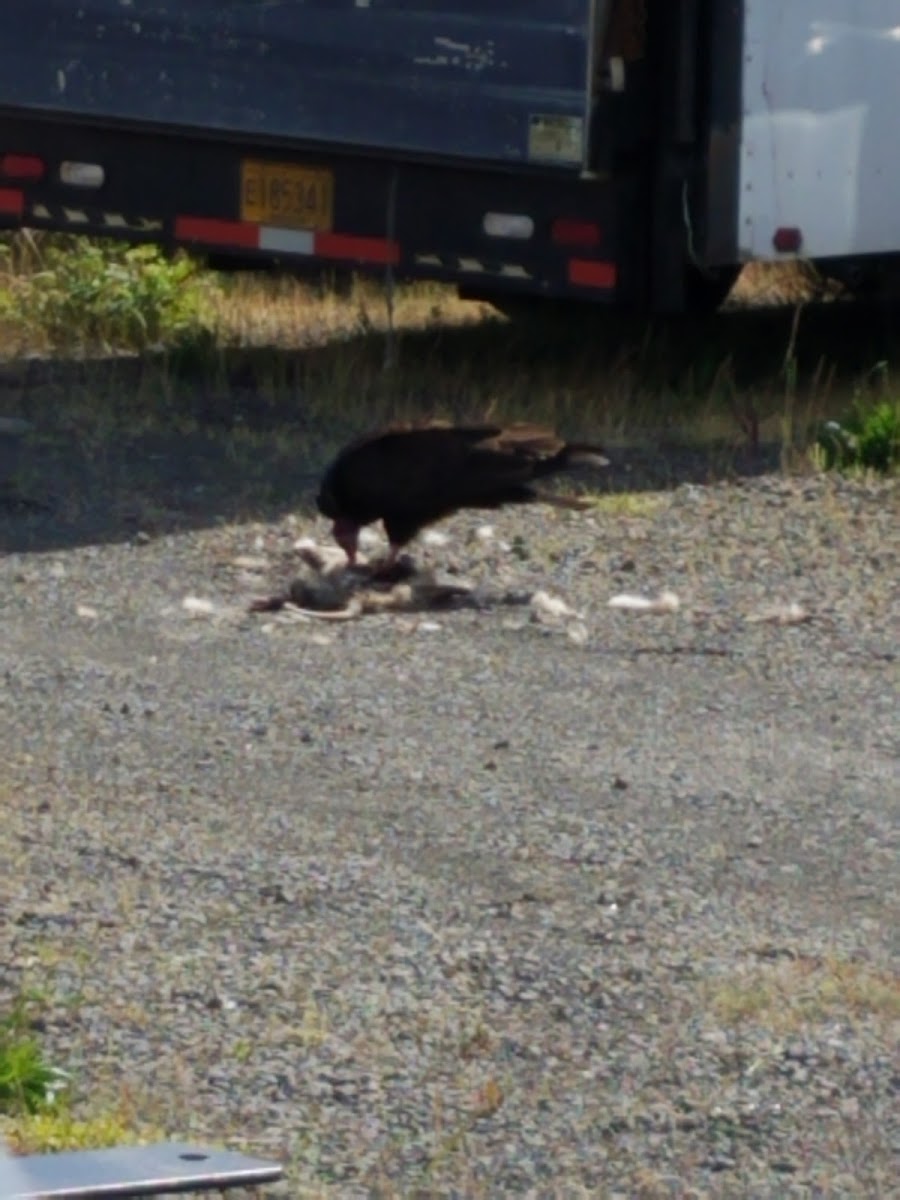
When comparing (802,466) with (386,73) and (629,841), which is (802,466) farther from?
(629,841)

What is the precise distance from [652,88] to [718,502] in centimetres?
212

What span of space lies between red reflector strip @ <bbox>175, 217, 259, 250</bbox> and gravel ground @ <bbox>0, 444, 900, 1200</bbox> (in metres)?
2.71

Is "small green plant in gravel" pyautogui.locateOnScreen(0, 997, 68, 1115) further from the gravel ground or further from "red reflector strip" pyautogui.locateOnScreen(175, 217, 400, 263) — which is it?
"red reflector strip" pyautogui.locateOnScreen(175, 217, 400, 263)

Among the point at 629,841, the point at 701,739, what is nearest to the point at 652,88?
the point at 701,739

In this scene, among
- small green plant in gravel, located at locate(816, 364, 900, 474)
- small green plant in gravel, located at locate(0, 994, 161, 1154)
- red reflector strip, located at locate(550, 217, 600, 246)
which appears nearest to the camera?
small green plant in gravel, located at locate(0, 994, 161, 1154)

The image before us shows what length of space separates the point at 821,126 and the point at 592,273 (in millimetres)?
1078

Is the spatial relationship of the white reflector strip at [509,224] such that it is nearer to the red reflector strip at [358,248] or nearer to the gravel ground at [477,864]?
the red reflector strip at [358,248]

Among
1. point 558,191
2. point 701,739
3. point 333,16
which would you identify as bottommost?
point 701,739

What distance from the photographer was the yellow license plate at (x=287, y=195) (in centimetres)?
1079

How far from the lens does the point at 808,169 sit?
10516 mm

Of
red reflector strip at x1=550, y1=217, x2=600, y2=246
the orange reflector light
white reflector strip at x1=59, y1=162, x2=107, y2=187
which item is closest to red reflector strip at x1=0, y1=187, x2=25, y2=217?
white reflector strip at x1=59, y1=162, x2=107, y2=187

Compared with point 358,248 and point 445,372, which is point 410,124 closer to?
point 358,248

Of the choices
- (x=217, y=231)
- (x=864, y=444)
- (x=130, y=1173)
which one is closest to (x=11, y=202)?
(x=217, y=231)

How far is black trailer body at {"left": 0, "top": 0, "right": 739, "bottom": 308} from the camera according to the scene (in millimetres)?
10094
